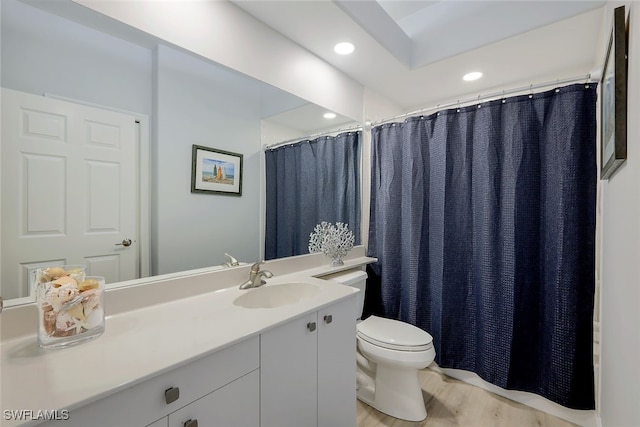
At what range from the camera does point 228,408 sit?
86cm

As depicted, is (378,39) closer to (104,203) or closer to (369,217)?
(369,217)

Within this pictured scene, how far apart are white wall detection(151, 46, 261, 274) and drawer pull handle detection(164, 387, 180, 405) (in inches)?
24.4

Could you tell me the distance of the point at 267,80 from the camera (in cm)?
166

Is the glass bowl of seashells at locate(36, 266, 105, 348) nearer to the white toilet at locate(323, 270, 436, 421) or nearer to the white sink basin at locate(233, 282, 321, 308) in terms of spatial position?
the white sink basin at locate(233, 282, 321, 308)

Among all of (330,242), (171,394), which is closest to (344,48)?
(330,242)

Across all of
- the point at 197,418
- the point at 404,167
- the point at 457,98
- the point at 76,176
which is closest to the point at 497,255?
the point at 404,167

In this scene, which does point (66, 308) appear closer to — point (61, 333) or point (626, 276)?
point (61, 333)

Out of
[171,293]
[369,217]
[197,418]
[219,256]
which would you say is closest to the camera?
[197,418]

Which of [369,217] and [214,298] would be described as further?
[369,217]

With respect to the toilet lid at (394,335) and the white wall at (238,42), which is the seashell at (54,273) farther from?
the toilet lid at (394,335)

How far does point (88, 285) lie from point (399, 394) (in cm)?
165

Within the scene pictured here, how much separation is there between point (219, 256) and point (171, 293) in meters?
0.29

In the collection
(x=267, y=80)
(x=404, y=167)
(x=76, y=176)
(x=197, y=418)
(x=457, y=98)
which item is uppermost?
(x=457, y=98)

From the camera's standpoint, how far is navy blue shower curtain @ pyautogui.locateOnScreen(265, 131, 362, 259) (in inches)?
69.1
